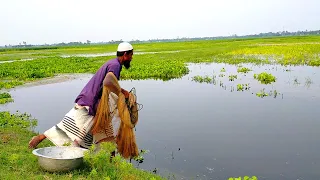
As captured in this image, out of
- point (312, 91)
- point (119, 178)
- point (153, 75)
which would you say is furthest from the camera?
point (153, 75)

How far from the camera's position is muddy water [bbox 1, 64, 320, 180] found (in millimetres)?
5902

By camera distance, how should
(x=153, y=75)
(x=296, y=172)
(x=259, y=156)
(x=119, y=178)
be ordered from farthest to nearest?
(x=153, y=75) → (x=259, y=156) → (x=296, y=172) → (x=119, y=178)

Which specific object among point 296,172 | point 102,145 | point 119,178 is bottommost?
point 296,172

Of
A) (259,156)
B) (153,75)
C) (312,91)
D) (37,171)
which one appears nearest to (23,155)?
(37,171)

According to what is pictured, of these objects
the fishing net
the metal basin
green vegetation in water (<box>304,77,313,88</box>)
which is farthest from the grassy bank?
green vegetation in water (<box>304,77,313,88</box>)

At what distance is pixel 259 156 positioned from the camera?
6.28 m

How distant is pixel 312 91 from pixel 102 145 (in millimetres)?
9952

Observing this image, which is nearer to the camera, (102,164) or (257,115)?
(102,164)

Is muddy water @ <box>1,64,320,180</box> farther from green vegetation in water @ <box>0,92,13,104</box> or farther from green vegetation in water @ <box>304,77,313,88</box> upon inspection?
green vegetation in water @ <box>0,92,13,104</box>

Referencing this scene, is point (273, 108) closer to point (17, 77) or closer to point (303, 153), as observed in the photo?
point (303, 153)

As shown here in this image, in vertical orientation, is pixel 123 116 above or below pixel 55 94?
above

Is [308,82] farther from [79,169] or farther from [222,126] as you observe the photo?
[79,169]

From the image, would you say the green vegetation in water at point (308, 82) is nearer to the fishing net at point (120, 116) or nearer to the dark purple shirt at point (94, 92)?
the fishing net at point (120, 116)

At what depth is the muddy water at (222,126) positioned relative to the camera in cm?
590
